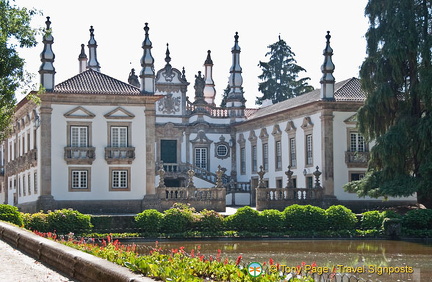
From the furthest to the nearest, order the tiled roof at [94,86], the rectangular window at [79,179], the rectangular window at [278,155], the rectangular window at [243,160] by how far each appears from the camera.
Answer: the rectangular window at [243,160]
the rectangular window at [278,155]
the tiled roof at [94,86]
the rectangular window at [79,179]

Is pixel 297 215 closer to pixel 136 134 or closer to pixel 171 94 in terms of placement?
pixel 136 134

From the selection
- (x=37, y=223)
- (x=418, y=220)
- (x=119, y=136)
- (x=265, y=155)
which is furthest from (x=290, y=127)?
(x=37, y=223)

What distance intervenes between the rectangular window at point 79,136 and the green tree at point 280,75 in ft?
105

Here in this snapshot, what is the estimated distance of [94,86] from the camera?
121 feet

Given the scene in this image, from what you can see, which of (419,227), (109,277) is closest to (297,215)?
(419,227)

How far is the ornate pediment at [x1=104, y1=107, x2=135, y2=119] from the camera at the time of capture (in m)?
36.2

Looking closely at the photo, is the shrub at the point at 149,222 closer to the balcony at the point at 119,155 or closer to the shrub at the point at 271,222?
the shrub at the point at 271,222

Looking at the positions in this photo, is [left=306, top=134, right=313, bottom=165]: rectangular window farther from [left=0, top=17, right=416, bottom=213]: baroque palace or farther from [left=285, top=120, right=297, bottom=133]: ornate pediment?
[left=285, top=120, right=297, bottom=133]: ornate pediment

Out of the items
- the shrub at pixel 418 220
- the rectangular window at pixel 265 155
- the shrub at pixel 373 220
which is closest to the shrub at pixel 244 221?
the shrub at pixel 373 220

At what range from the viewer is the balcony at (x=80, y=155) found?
35.5 meters

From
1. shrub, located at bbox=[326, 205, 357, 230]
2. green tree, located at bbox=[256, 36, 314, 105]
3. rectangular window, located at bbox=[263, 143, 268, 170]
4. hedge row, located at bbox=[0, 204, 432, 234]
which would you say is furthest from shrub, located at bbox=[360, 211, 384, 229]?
green tree, located at bbox=[256, 36, 314, 105]

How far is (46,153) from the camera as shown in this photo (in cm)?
3522

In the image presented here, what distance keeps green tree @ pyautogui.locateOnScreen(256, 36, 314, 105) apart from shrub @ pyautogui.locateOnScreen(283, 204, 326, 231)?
39040 millimetres

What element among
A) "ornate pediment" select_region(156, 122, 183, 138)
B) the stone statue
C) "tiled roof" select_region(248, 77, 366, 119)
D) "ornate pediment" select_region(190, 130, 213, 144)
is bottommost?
"ornate pediment" select_region(190, 130, 213, 144)
